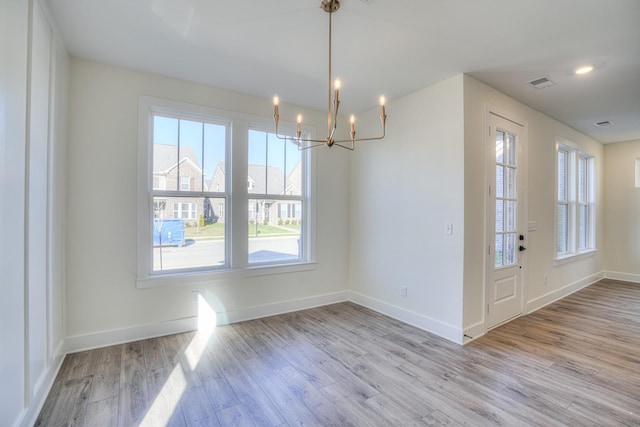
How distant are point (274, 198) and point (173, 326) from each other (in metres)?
1.85

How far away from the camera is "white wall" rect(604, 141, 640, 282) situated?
18.4 feet

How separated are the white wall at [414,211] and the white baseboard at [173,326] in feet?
2.87

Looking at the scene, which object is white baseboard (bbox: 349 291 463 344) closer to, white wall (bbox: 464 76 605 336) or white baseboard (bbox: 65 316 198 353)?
white wall (bbox: 464 76 605 336)

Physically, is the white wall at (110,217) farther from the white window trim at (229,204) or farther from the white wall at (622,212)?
the white wall at (622,212)

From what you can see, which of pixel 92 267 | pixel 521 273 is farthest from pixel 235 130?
pixel 521 273

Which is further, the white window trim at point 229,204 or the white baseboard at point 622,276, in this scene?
the white baseboard at point 622,276

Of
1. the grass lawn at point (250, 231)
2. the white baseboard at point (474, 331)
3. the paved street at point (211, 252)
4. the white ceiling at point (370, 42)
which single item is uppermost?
the white ceiling at point (370, 42)

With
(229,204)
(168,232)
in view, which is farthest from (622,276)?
(168,232)

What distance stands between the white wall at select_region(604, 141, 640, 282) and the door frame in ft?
12.4

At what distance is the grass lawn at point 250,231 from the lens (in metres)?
3.33

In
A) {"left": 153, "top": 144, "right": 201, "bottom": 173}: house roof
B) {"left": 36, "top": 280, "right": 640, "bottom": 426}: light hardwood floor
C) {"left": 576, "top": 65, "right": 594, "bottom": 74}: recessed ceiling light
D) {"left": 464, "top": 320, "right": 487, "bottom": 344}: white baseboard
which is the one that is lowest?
{"left": 36, "top": 280, "right": 640, "bottom": 426}: light hardwood floor

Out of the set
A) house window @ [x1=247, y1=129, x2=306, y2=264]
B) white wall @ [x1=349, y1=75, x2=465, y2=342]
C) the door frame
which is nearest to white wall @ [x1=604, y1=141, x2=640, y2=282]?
the door frame

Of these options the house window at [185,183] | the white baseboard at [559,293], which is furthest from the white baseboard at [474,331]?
the house window at [185,183]

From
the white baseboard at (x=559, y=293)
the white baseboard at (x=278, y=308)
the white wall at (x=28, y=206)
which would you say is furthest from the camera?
the white baseboard at (x=559, y=293)
